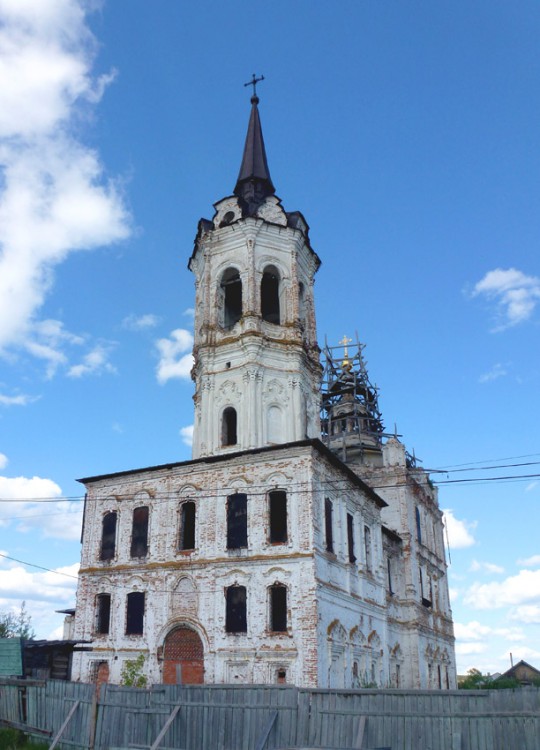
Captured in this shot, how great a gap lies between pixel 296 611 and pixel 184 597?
4621mm

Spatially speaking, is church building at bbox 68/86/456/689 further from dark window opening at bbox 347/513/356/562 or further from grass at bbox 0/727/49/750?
grass at bbox 0/727/49/750

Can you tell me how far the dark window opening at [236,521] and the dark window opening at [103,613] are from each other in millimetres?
5769

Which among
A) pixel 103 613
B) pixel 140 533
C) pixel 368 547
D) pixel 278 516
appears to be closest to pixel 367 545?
pixel 368 547

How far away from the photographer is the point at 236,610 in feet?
80.0

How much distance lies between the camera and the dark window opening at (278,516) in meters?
24.9

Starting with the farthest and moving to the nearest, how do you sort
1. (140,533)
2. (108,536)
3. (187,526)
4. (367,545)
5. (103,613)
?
(367,545), (108,536), (140,533), (103,613), (187,526)

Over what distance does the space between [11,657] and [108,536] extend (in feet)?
22.9

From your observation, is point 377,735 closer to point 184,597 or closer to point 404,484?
point 184,597

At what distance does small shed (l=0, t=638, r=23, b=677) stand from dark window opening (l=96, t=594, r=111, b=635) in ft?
16.8

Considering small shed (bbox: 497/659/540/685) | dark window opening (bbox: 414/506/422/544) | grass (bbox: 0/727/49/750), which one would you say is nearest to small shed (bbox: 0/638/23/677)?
grass (bbox: 0/727/49/750)

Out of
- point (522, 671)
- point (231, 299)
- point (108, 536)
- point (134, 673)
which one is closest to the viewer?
point (134, 673)

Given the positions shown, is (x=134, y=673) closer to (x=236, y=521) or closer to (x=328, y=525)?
(x=236, y=521)

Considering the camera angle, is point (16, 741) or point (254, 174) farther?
point (254, 174)

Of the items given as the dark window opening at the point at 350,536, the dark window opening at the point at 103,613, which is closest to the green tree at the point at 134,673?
the dark window opening at the point at 103,613
